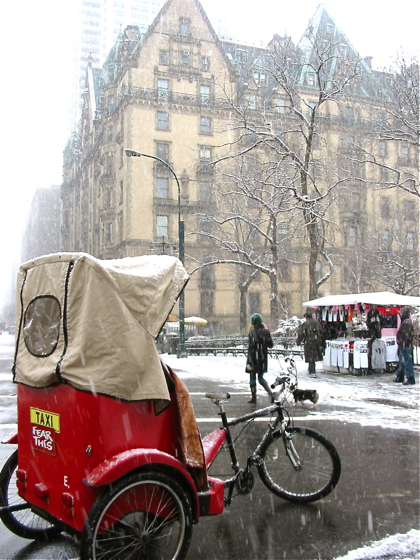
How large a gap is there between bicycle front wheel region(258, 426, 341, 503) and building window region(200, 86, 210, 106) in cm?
4572

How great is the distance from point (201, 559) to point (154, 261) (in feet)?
7.39

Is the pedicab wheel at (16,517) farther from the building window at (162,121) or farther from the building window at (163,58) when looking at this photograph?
the building window at (163,58)

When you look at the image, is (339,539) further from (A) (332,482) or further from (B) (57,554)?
(B) (57,554)

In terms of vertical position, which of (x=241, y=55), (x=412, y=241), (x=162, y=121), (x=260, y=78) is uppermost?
(x=241, y=55)

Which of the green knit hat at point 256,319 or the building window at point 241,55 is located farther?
the building window at point 241,55

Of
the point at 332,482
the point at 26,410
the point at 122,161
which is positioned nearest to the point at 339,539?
the point at 332,482

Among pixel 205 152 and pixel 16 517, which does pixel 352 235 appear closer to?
pixel 205 152

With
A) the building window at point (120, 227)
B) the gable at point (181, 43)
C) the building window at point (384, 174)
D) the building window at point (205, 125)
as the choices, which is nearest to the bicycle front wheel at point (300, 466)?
the building window at point (384, 174)

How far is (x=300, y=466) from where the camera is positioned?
4973 mm

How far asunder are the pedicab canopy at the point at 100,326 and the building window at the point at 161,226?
4195 cm

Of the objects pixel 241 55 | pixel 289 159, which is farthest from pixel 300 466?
pixel 241 55

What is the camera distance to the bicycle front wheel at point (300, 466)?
16.3 feet

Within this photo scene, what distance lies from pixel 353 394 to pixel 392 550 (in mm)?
8041

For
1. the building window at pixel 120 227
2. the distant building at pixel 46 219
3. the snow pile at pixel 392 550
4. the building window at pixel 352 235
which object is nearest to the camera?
the snow pile at pixel 392 550
